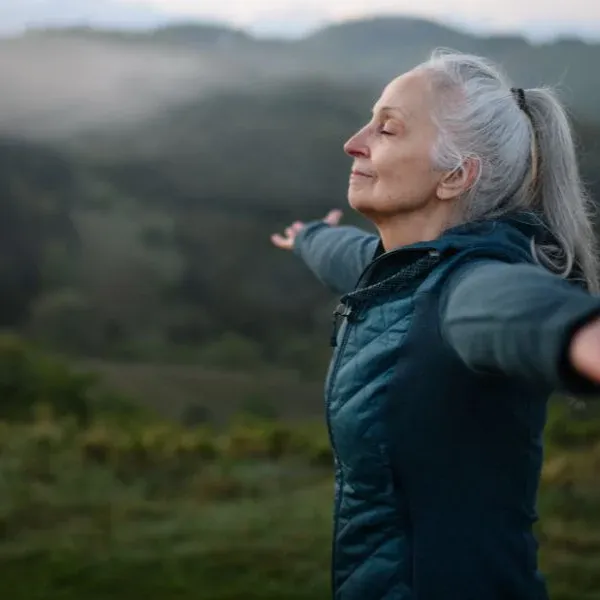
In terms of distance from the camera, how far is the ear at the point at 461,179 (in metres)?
1.40

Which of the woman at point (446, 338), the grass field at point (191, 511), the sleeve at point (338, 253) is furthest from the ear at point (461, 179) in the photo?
the grass field at point (191, 511)

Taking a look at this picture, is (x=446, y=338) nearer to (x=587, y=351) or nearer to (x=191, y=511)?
(x=587, y=351)

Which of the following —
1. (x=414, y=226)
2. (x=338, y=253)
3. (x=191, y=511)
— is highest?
(x=414, y=226)

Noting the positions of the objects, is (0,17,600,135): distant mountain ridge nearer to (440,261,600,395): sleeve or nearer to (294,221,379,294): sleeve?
(294,221,379,294): sleeve

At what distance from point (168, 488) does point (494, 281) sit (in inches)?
93.3

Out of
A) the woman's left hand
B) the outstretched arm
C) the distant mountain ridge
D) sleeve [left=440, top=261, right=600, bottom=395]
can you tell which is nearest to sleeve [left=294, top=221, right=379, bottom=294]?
the outstretched arm

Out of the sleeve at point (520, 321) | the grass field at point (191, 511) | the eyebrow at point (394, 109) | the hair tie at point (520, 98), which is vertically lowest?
the grass field at point (191, 511)

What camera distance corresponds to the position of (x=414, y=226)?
57.1 inches

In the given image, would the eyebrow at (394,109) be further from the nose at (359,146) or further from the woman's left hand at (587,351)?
the woman's left hand at (587,351)

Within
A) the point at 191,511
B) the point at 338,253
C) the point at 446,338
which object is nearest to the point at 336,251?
the point at 338,253

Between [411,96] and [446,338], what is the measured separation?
433 millimetres

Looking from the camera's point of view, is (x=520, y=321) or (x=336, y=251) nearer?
(x=520, y=321)

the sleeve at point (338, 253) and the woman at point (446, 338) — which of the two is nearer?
the woman at point (446, 338)

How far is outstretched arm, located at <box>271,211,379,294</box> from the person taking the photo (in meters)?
1.99
